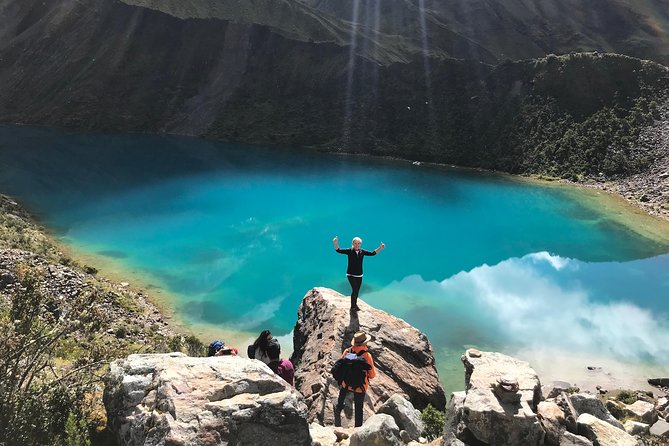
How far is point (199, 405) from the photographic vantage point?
6.16 metres

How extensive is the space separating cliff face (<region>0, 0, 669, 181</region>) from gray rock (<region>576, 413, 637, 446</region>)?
5002cm

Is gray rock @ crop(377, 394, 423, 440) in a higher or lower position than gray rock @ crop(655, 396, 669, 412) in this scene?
higher

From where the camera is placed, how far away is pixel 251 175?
53.4 metres

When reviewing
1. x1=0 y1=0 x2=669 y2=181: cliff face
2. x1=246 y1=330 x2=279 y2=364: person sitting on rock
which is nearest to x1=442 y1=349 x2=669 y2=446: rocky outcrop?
x1=246 y1=330 x2=279 y2=364: person sitting on rock

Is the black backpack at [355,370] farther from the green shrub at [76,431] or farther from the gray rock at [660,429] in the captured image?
the gray rock at [660,429]

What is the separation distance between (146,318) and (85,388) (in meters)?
14.6

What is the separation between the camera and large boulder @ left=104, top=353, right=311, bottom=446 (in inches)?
233

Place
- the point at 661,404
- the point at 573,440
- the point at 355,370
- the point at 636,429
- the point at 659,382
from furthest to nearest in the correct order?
1. the point at 659,382
2. the point at 661,404
3. the point at 636,429
4. the point at 355,370
5. the point at 573,440

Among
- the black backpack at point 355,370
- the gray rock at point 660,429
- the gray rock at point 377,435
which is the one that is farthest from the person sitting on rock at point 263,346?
the gray rock at point 660,429

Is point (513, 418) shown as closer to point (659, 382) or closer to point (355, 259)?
point (355, 259)

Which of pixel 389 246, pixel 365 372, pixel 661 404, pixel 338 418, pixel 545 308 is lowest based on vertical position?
pixel 661 404

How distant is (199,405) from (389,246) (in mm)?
26879

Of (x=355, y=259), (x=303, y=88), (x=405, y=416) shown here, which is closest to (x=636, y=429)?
(x=405, y=416)

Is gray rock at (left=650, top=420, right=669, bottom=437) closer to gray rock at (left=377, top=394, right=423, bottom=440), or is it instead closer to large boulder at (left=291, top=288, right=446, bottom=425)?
large boulder at (left=291, top=288, right=446, bottom=425)
